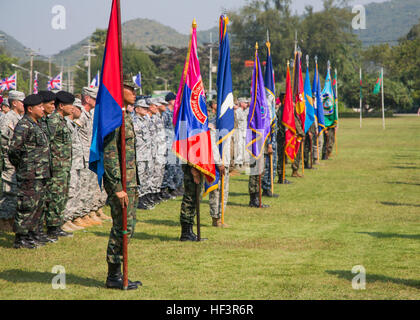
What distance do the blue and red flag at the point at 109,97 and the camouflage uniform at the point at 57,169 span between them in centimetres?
292

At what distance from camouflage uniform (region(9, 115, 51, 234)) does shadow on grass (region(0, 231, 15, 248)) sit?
0.32 metres

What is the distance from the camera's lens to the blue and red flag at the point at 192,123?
9.29m

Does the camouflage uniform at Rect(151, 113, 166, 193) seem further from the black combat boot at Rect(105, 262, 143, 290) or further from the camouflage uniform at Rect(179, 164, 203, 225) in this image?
the black combat boot at Rect(105, 262, 143, 290)

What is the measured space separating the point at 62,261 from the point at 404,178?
510 inches

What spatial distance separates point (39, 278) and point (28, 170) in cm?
214

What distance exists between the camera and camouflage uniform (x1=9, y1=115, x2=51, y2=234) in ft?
28.5

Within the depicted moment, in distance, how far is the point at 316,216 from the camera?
1179 centimetres

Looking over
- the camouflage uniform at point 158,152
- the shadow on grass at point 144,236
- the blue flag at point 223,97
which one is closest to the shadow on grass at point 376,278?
the shadow on grass at point 144,236

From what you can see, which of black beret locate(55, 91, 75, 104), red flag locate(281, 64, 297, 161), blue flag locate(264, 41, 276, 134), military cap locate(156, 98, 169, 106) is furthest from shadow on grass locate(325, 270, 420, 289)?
red flag locate(281, 64, 297, 161)

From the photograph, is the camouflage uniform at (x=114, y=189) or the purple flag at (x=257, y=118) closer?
the camouflage uniform at (x=114, y=189)

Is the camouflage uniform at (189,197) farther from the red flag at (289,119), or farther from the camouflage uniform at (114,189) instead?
the red flag at (289,119)

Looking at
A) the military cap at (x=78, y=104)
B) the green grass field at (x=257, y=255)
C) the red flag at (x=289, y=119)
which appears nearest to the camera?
the green grass field at (x=257, y=255)
